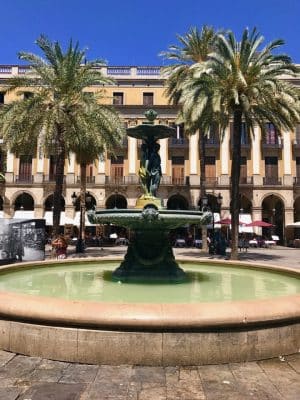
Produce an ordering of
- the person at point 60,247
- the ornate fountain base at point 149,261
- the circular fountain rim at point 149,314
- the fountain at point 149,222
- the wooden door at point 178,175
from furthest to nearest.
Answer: the wooden door at point 178,175
the person at point 60,247
the ornate fountain base at point 149,261
the fountain at point 149,222
the circular fountain rim at point 149,314

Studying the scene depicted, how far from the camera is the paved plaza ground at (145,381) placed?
352 cm

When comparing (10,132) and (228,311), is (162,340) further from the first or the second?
(10,132)

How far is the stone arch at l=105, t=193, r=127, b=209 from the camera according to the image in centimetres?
4054

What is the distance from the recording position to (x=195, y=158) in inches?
1596

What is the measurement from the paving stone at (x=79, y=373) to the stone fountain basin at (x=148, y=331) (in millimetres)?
95

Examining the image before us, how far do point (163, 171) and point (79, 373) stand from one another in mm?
37133

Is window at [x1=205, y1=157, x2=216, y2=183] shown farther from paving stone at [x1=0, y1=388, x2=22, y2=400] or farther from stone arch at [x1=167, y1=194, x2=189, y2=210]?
paving stone at [x1=0, y1=388, x2=22, y2=400]

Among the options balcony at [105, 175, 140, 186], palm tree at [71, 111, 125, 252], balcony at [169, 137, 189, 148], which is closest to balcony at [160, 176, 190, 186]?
balcony at [105, 175, 140, 186]

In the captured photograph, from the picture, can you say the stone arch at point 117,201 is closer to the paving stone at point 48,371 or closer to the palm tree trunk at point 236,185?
the palm tree trunk at point 236,185

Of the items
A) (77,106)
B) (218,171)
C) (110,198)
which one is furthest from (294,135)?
(77,106)

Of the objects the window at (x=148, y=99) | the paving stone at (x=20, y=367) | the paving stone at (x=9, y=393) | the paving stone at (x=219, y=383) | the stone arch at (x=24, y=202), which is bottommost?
the paving stone at (x=219, y=383)

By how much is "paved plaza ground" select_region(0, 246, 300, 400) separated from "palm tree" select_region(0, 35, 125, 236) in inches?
632

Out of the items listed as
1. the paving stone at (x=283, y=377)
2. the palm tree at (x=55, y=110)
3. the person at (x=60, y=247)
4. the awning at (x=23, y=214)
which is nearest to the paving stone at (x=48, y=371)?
the paving stone at (x=283, y=377)

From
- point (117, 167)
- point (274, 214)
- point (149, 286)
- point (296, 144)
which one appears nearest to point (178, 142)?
point (117, 167)
